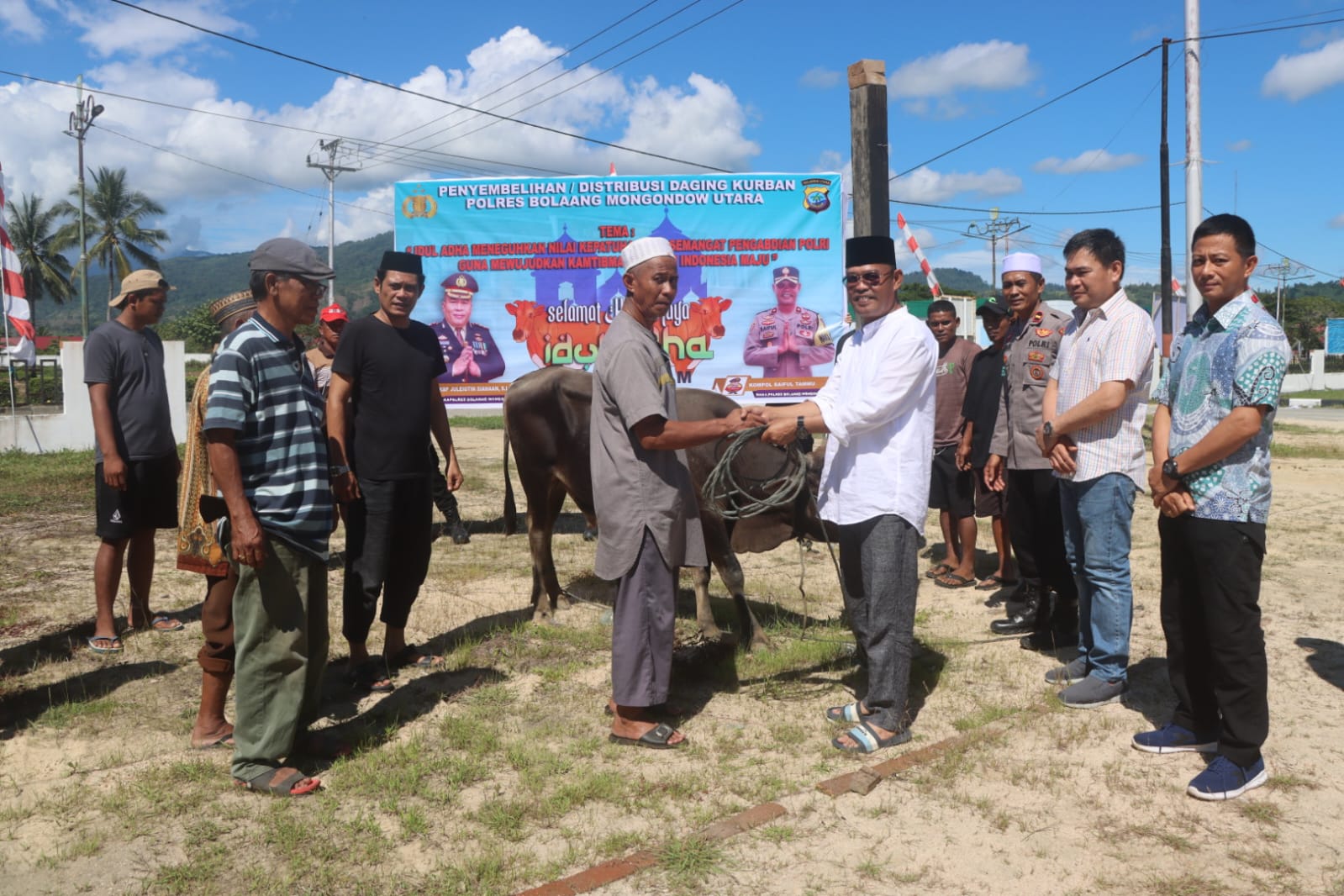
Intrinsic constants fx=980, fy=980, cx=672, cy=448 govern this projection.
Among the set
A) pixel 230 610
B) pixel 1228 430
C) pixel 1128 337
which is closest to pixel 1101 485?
pixel 1128 337

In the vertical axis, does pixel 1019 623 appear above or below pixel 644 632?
below

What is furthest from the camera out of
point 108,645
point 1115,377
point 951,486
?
point 951,486

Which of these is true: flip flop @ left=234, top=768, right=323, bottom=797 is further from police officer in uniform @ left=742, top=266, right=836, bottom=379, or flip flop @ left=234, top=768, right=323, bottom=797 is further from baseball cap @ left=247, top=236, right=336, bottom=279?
police officer in uniform @ left=742, top=266, right=836, bottom=379

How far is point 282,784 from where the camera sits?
11.6 feet

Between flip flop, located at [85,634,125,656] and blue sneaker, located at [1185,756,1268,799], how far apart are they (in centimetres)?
508

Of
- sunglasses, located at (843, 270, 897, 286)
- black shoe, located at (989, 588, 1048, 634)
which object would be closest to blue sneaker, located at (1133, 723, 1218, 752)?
black shoe, located at (989, 588, 1048, 634)

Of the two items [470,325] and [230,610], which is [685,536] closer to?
[230,610]

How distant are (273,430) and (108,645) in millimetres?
2521

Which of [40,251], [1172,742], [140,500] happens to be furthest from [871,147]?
[40,251]

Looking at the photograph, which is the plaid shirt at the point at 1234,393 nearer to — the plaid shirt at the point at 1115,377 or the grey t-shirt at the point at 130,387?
the plaid shirt at the point at 1115,377

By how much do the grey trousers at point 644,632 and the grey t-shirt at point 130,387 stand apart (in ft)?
9.54

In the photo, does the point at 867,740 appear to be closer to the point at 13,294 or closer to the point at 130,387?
the point at 130,387

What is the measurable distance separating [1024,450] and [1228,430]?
1787 millimetres

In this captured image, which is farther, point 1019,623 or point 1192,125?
point 1192,125
